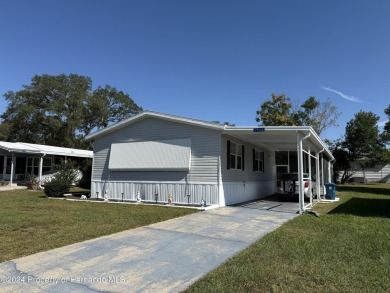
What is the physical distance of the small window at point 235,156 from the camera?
45.5 ft

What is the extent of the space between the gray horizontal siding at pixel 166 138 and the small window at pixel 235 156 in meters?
1.13

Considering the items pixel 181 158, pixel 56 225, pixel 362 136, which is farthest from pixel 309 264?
pixel 362 136

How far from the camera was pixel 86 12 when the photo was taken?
1528cm

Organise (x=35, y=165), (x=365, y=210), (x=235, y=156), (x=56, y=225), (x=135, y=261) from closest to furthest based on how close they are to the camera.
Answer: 1. (x=135, y=261)
2. (x=56, y=225)
3. (x=365, y=210)
4. (x=235, y=156)
5. (x=35, y=165)

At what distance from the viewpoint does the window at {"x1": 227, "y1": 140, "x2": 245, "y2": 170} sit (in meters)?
13.7

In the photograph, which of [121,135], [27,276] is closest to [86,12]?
[121,135]

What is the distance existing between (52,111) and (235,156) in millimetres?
30957

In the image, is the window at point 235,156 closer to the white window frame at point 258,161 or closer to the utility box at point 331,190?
the white window frame at point 258,161

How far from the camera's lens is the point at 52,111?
3853cm

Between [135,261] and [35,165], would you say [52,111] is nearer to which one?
[35,165]

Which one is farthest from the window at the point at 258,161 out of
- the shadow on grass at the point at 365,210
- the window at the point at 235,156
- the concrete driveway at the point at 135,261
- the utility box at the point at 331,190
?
the concrete driveway at the point at 135,261

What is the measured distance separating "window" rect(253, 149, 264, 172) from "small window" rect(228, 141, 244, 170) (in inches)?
80.0

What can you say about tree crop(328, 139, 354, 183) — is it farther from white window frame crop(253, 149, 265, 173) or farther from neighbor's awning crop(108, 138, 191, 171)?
neighbor's awning crop(108, 138, 191, 171)

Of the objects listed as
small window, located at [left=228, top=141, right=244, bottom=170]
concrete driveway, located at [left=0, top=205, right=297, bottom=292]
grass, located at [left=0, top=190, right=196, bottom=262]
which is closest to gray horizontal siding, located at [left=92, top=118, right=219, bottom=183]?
small window, located at [left=228, top=141, right=244, bottom=170]
